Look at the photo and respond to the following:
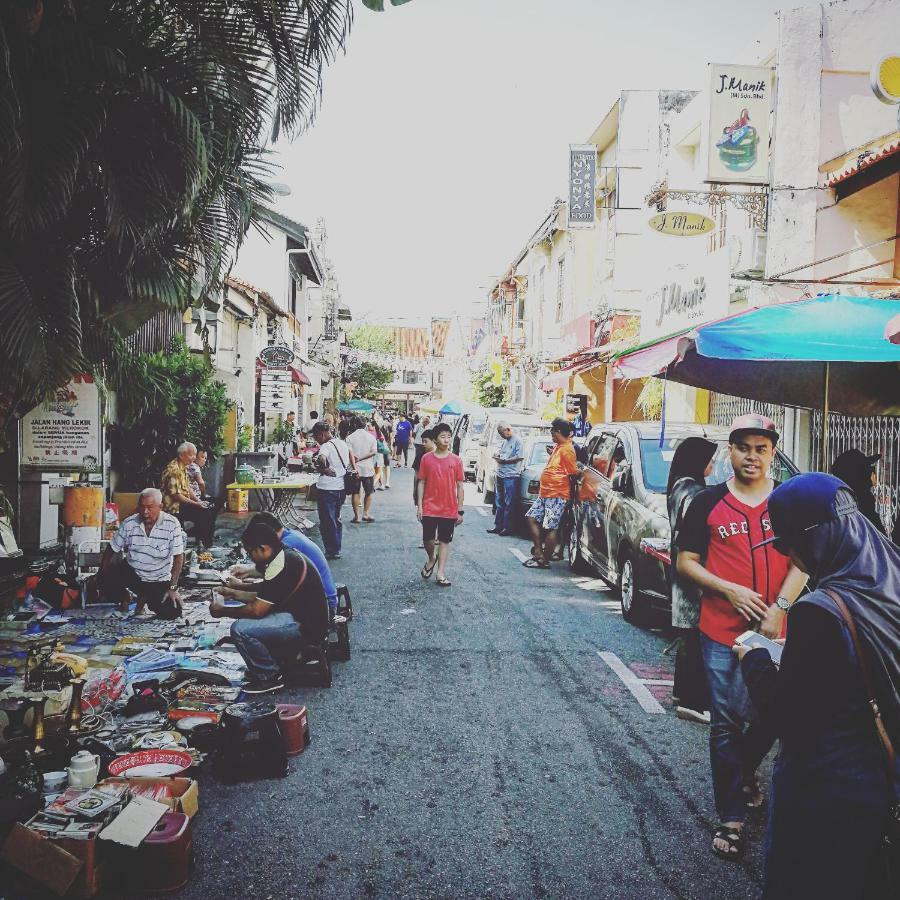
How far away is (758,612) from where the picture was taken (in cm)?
382

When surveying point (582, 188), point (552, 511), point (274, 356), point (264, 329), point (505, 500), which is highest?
point (582, 188)

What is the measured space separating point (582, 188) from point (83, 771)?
19.2 meters

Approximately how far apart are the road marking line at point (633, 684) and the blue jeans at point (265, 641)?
2.53 meters

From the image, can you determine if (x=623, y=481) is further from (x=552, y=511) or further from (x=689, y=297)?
(x=689, y=297)

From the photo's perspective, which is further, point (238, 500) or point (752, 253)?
point (238, 500)

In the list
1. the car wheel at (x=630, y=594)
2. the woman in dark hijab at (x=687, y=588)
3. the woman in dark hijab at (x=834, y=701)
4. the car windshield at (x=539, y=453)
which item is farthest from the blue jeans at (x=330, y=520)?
the woman in dark hijab at (x=834, y=701)

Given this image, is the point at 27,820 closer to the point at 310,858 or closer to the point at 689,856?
the point at 310,858

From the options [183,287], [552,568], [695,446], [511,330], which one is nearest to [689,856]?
[695,446]

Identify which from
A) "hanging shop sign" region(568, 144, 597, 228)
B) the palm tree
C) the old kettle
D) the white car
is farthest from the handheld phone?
"hanging shop sign" region(568, 144, 597, 228)

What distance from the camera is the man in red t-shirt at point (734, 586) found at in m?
3.83

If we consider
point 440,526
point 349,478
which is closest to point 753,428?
point 440,526

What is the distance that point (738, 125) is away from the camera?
1250 centimetres

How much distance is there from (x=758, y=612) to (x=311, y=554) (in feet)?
12.0

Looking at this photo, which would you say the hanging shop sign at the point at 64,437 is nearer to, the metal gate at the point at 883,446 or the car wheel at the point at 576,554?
the car wheel at the point at 576,554
